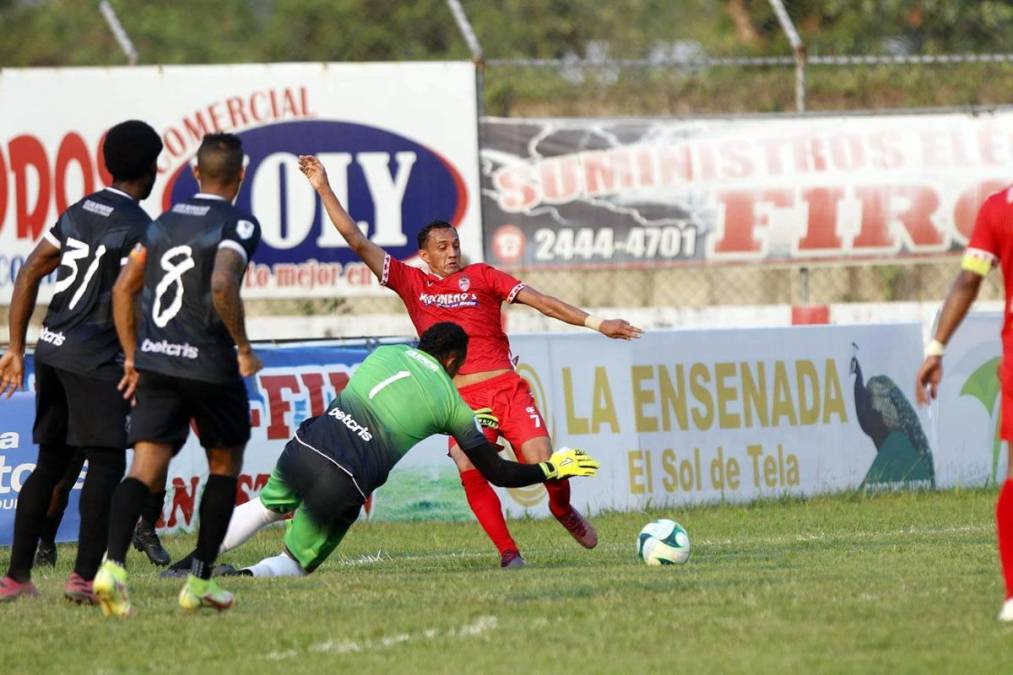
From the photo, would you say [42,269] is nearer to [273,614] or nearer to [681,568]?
[273,614]

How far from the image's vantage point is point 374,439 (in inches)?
342

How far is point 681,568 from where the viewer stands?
29.4 feet

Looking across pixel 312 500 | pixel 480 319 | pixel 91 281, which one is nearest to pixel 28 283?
pixel 91 281

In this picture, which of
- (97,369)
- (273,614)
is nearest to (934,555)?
(273,614)

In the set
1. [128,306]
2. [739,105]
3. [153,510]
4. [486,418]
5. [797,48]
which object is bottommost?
[153,510]

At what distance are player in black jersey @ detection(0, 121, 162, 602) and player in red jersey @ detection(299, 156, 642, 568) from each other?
2.11 metres

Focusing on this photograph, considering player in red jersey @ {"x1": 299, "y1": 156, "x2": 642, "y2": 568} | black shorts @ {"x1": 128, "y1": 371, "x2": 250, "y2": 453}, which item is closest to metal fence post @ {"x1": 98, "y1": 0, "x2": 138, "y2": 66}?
player in red jersey @ {"x1": 299, "y1": 156, "x2": 642, "y2": 568}

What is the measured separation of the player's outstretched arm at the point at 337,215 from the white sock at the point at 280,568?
208 cm

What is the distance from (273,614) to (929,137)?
1160 cm

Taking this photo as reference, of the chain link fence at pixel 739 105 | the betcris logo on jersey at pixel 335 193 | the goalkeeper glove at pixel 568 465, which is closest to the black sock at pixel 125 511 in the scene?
the goalkeeper glove at pixel 568 465

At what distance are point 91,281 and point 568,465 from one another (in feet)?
7.94

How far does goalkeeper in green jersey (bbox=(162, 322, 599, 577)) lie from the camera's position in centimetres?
859

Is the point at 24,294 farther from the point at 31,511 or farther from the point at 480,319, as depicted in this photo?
the point at 480,319

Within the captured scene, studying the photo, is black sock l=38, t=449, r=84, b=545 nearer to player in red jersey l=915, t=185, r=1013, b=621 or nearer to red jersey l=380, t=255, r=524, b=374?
red jersey l=380, t=255, r=524, b=374
